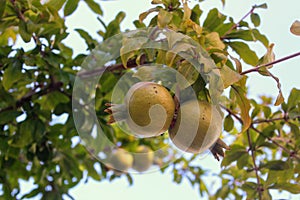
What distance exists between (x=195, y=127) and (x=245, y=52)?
671 mm

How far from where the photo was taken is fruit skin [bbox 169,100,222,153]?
99 centimetres

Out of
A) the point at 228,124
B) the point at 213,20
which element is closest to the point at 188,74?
the point at 228,124

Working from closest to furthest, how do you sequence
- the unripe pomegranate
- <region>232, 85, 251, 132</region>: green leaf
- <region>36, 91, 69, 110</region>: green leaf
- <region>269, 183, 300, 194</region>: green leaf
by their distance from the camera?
the unripe pomegranate, <region>232, 85, 251, 132</region>: green leaf, <region>269, 183, 300, 194</region>: green leaf, <region>36, 91, 69, 110</region>: green leaf

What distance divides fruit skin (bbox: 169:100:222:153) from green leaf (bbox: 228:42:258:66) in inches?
22.5

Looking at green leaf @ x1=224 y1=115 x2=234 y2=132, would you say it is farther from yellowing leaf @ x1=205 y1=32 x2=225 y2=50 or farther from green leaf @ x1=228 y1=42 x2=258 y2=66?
yellowing leaf @ x1=205 y1=32 x2=225 y2=50

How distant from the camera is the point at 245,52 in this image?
158 centimetres

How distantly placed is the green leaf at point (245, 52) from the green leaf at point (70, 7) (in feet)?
2.06

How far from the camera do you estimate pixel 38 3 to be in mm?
1529

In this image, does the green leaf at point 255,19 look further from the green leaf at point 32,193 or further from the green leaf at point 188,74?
the green leaf at point 32,193

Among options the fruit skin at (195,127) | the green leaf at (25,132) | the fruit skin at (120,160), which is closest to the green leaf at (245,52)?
the fruit skin at (195,127)

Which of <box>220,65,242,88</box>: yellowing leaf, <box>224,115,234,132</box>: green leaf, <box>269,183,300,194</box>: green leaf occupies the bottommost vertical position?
<box>269,183,300,194</box>: green leaf

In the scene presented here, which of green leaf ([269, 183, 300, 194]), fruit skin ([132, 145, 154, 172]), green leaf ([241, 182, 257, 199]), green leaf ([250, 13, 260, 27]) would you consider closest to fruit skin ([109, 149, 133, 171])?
fruit skin ([132, 145, 154, 172])

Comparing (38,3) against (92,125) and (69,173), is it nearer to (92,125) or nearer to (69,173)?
(92,125)

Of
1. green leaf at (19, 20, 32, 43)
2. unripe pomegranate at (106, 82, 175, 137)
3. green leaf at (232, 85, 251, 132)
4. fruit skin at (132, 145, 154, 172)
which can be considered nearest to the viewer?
unripe pomegranate at (106, 82, 175, 137)
